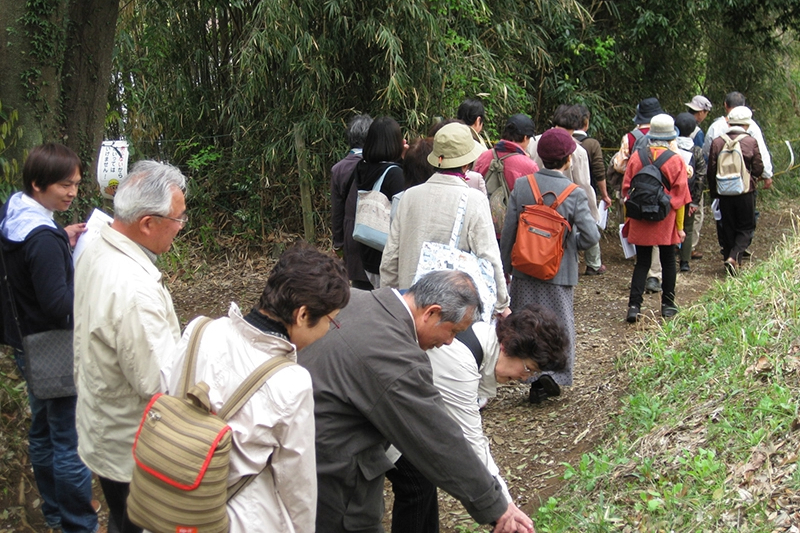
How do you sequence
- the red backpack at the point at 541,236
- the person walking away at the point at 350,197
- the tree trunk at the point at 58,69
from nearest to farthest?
the tree trunk at the point at 58,69 → the red backpack at the point at 541,236 → the person walking away at the point at 350,197

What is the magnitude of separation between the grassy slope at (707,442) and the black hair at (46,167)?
252 cm

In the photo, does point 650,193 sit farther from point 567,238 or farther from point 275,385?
point 275,385

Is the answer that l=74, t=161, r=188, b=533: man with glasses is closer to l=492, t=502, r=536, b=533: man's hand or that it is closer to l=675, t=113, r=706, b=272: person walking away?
l=492, t=502, r=536, b=533: man's hand

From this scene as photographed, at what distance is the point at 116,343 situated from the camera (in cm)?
253

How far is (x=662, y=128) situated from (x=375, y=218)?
2.72m

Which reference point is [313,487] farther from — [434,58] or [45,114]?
[434,58]

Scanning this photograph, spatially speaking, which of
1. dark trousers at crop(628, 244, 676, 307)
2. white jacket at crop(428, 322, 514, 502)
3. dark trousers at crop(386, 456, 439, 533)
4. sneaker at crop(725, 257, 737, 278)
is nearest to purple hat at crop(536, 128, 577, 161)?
dark trousers at crop(628, 244, 676, 307)

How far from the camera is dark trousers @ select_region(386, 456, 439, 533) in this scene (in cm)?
295

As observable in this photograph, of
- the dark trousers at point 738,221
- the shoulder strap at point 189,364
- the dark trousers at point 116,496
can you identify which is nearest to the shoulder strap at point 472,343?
the shoulder strap at point 189,364

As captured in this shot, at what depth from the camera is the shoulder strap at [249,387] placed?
1999mm

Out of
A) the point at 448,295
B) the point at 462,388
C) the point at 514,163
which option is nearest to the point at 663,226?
the point at 514,163

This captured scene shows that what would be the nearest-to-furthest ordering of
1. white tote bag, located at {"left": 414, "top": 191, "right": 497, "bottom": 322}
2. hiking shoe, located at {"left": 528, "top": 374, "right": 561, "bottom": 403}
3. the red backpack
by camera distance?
white tote bag, located at {"left": 414, "top": 191, "right": 497, "bottom": 322} → the red backpack → hiking shoe, located at {"left": 528, "top": 374, "right": 561, "bottom": 403}

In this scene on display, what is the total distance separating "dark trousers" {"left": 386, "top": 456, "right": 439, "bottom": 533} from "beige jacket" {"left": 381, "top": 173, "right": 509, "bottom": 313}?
1431 mm

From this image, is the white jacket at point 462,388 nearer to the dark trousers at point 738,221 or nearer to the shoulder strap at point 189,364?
the shoulder strap at point 189,364
